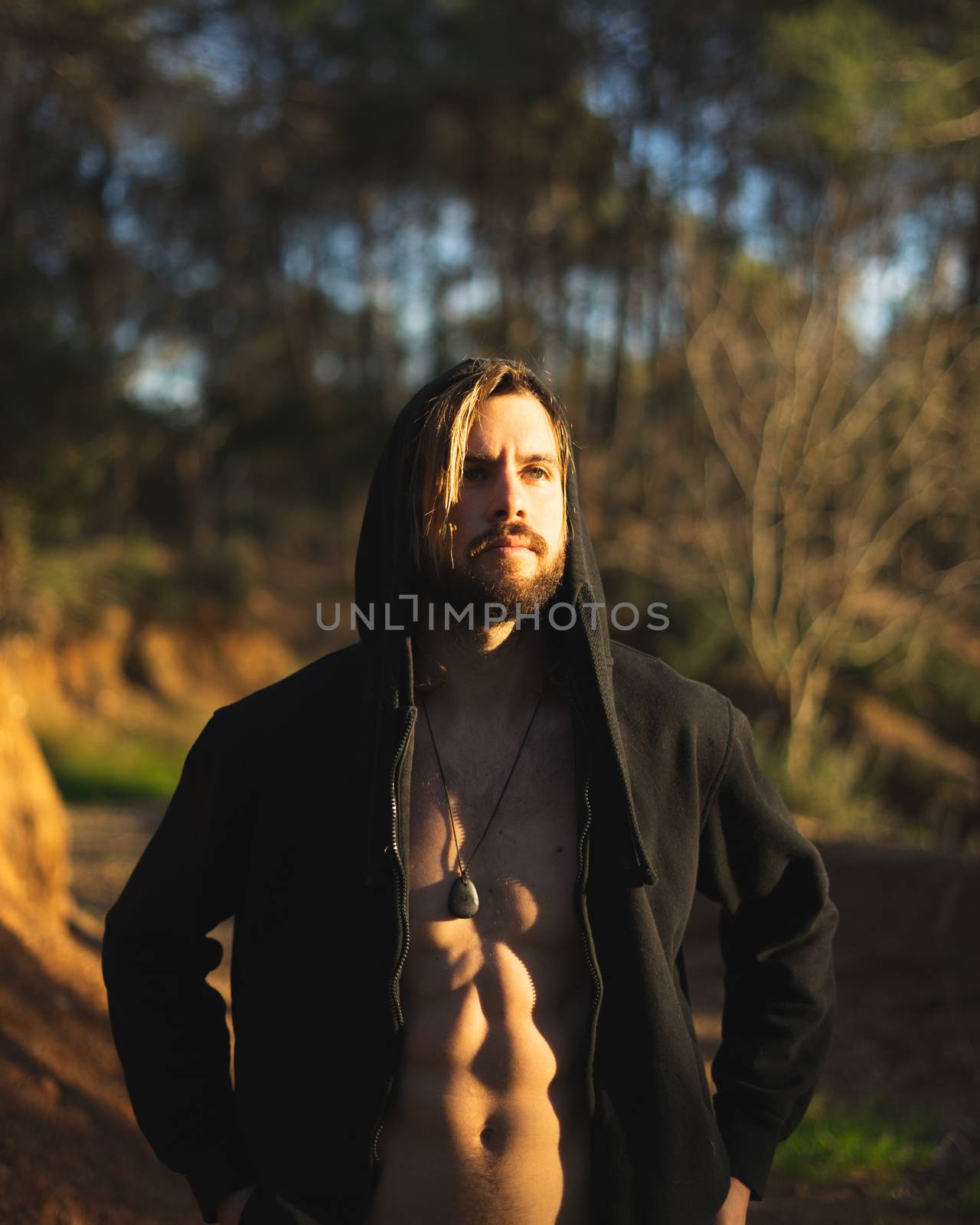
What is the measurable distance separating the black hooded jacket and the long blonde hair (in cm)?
3

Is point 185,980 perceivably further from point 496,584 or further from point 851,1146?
point 851,1146

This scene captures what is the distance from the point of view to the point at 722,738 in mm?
2055

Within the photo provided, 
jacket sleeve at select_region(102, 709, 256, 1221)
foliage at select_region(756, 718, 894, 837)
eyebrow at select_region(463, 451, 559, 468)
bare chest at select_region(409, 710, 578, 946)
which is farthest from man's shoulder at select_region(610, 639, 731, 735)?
foliage at select_region(756, 718, 894, 837)

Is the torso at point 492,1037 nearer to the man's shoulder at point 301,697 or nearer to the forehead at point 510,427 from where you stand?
the man's shoulder at point 301,697

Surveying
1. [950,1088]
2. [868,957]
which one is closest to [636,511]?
[868,957]

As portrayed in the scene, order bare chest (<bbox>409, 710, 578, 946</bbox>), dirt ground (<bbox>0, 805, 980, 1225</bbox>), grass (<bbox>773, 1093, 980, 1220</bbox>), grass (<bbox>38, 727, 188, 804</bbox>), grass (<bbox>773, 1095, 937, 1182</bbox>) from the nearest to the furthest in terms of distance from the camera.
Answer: bare chest (<bbox>409, 710, 578, 946</bbox>) → dirt ground (<bbox>0, 805, 980, 1225</bbox>) → grass (<bbox>773, 1093, 980, 1220</bbox>) → grass (<bbox>773, 1095, 937, 1182</bbox>) → grass (<bbox>38, 727, 188, 804</bbox>)

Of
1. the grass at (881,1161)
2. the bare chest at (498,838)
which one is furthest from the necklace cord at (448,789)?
the grass at (881,1161)

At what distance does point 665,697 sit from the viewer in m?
2.06

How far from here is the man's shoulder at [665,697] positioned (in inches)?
80.5

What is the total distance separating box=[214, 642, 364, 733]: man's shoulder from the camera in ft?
6.55

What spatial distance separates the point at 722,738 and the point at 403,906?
24.6 inches

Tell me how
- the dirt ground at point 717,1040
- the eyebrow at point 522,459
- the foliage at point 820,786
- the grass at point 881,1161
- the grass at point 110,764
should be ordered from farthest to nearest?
the grass at point 110,764, the foliage at point 820,786, the grass at point 881,1161, the dirt ground at point 717,1040, the eyebrow at point 522,459

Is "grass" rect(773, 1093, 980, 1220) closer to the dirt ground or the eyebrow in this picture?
the dirt ground

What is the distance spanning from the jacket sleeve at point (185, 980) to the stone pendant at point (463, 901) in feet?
1.24
